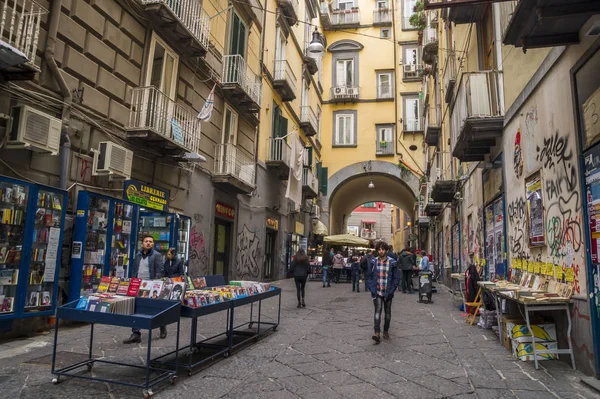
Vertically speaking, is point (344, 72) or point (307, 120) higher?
point (344, 72)

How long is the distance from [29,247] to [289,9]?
16.6 m

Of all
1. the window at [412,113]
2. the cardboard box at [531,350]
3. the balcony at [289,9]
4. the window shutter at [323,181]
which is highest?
the balcony at [289,9]

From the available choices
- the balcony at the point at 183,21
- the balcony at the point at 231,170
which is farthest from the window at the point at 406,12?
the balcony at the point at 183,21

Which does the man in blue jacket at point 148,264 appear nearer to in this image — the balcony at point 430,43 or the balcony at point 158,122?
the balcony at point 158,122

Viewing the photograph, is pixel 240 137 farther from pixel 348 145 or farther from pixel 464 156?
pixel 348 145

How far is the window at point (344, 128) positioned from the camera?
28062mm

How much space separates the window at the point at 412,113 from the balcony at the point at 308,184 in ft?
23.2

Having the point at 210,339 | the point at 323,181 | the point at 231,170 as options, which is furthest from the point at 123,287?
the point at 323,181

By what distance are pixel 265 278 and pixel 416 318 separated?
32.2ft

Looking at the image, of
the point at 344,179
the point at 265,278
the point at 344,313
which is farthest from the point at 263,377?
the point at 344,179

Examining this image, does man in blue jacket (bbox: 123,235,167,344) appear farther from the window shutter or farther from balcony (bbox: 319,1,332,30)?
balcony (bbox: 319,1,332,30)

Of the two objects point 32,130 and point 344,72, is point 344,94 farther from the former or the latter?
point 32,130

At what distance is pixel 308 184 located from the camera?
902 inches

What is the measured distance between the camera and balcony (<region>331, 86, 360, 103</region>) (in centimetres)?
2795
